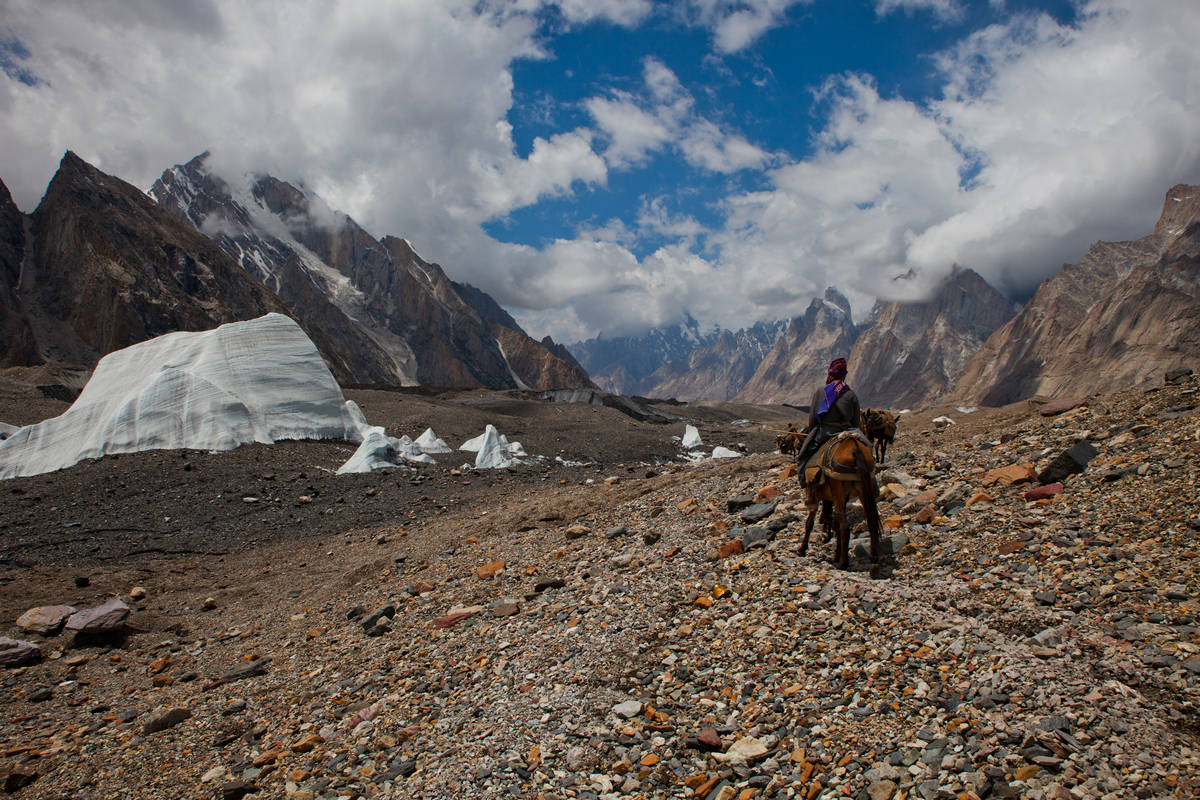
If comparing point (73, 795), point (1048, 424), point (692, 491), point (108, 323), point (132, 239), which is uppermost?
point (132, 239)

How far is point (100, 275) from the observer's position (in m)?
91.1

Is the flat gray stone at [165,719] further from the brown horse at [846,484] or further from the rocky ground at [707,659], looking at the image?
the brown horse at [846,484]

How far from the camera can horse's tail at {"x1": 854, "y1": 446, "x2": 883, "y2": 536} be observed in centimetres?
607

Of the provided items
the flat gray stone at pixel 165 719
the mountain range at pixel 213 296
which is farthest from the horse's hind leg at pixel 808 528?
the mountain range at pixel 213 296

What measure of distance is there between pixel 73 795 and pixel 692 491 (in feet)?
27.2

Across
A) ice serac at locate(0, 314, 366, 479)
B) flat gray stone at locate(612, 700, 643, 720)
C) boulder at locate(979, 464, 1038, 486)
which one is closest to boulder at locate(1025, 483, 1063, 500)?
boulder at locate(979, 464, 1038, 486)

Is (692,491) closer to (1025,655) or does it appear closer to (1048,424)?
(1048,424)

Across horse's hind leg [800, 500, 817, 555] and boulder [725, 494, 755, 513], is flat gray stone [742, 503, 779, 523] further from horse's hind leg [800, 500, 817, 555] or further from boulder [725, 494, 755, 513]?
horse's hind leg [800, 500, 817, 555]

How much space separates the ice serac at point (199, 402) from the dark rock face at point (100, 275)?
78678mm

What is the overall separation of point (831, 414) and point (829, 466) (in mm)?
714

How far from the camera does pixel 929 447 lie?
11.2m

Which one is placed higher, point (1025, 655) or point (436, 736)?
point (1025, 655)

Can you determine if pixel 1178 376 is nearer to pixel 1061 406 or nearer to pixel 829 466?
pixel 1061 406

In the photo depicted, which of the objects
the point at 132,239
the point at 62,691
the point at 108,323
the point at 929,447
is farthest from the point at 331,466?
the point at 132,239
